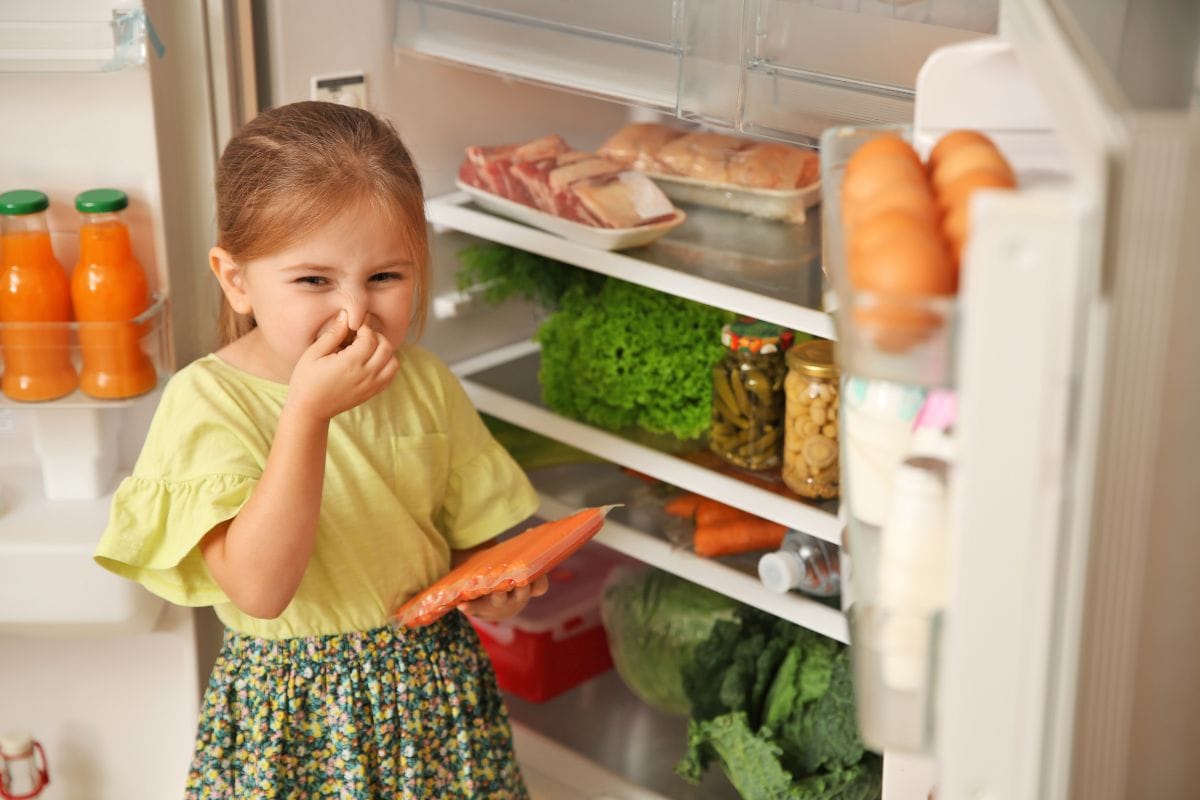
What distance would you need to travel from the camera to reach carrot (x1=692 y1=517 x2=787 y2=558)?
5.67 ft

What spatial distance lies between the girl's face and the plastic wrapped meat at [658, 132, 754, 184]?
0.55 meters

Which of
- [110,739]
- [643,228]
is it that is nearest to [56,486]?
[110,739]

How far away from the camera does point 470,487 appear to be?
1572mm

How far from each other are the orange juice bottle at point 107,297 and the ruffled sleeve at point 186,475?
0.53ft

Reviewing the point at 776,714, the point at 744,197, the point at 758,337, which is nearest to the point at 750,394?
the point at 758,337

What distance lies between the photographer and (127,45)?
143 centimetres

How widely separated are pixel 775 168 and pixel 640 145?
0.65 feet

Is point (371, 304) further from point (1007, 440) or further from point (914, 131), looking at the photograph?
point (1007, 440)

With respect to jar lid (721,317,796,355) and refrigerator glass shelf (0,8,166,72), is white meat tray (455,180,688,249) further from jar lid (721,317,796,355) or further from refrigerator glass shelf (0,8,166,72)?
refrigerator glass shelf (0,8,166,72)

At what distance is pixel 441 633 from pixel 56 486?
19.3 inches

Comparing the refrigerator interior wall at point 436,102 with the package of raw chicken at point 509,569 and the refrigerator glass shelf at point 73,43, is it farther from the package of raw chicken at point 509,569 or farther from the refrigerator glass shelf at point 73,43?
the package of raw chicken at point 509,569

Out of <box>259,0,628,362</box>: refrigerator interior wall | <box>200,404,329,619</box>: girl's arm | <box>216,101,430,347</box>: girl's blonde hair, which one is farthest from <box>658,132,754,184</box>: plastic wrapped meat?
<box>200,404,329,619</box>: girl's arm

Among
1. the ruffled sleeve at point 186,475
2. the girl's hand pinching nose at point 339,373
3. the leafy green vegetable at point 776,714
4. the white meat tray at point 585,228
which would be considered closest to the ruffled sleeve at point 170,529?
the ruffled sleeve at point 186,475

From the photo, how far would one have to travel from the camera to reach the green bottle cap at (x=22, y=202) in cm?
146
